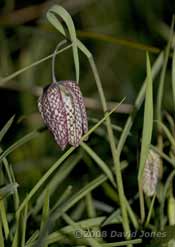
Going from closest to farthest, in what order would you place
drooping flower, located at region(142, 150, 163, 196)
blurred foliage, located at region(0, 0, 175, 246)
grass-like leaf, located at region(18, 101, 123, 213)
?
grass-like leaf, located at region(18, 101, 123, 213)
drooping flower, located at region(142, 150, 163, 196)
blurred foliage, located at region(0, 0, 175, 246)

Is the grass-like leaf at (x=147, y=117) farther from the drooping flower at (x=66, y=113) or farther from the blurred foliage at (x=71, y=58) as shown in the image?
the blurred foliage at (x=71, y=58)

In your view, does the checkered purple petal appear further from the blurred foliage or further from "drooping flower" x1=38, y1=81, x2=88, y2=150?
the blurred foliage

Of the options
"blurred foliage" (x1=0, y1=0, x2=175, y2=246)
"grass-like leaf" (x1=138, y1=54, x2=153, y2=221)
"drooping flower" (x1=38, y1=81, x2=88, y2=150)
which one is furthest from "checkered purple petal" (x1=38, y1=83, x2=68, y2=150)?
"blurred foliage" (x1=0, y1=0, x2=175, y2=246)

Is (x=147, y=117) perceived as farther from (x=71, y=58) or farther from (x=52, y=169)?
(x=71, y=58)

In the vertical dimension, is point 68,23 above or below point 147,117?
above

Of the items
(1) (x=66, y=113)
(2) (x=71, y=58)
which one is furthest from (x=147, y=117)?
(2) (x=71, y=58)

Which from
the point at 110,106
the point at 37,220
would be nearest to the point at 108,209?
the point at 37,220
